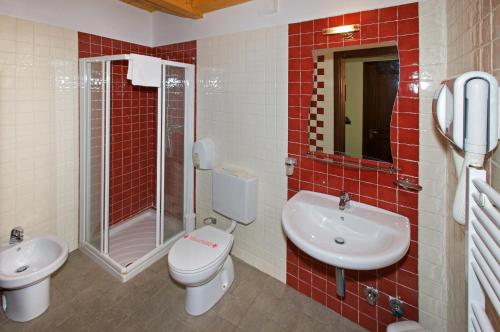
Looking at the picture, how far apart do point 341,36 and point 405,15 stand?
351 mm

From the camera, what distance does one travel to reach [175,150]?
2564 mm

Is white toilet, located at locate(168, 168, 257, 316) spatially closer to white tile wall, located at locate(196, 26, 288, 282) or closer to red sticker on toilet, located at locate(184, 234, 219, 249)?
red sticker on toilet, located at locate(184, 234, 219, 249)

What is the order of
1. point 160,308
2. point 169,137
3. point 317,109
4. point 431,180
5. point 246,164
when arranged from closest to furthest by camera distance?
point 431,180
point 317,109
point 160,308
point 246,164
point 169,137

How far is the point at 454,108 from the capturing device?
83cm

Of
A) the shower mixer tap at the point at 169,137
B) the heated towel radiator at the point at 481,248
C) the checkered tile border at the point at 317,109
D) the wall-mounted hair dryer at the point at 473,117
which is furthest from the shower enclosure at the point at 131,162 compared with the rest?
the heated towel radiator at the point at 481,248

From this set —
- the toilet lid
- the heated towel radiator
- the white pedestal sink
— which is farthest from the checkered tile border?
the white pedestal sink

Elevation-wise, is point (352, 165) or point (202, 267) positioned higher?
point (352, 165)

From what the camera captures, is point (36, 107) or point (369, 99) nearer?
point (369, 99)

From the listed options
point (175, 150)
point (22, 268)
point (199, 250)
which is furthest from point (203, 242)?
point (22, 268)

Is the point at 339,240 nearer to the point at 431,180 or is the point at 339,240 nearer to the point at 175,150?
the point at 431,180

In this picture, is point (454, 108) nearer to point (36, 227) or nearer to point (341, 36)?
point (341, 36)

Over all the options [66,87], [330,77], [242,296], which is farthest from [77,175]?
[330,77]

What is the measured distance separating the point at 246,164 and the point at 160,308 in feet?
4.08

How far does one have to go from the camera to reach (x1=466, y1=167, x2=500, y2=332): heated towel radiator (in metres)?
0.67
